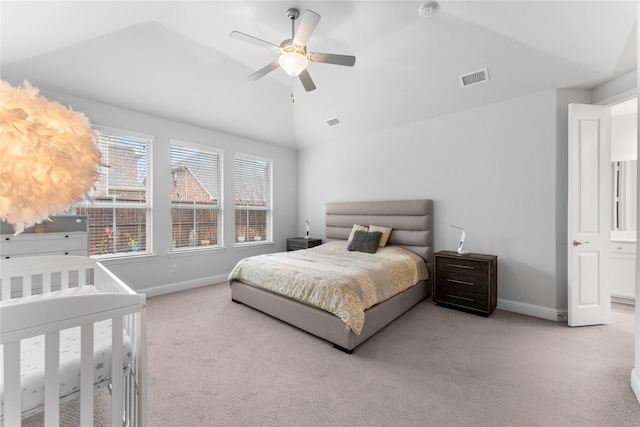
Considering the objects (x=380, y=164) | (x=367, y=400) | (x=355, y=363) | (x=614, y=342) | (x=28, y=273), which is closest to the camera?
(x=367, y=400)

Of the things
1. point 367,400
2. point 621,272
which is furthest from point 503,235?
point 367,400

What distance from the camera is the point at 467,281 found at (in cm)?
331

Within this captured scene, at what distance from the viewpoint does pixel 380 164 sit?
4.66 m

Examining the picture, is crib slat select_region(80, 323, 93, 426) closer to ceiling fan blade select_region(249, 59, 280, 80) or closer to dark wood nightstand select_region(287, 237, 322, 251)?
ceiling fan blade select_region(249, 59, 280, 80)

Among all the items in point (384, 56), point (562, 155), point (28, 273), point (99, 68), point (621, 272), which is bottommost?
point (621, 272)

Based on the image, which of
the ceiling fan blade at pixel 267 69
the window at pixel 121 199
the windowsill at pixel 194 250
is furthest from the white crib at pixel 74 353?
the windowsill at pixel 194 250

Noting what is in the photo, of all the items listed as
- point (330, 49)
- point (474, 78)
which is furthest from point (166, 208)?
point (474, 78)

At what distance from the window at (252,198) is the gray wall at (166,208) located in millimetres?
178

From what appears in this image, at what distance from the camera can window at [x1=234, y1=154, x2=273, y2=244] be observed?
5.06 meters

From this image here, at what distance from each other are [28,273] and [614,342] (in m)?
5.06

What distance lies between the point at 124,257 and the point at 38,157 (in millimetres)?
3276

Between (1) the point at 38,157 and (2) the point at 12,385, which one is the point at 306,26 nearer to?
(1) the point at 38,157

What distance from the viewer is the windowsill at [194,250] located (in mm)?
4202

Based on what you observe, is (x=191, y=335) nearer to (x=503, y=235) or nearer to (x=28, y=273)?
(x=28, y=273)
